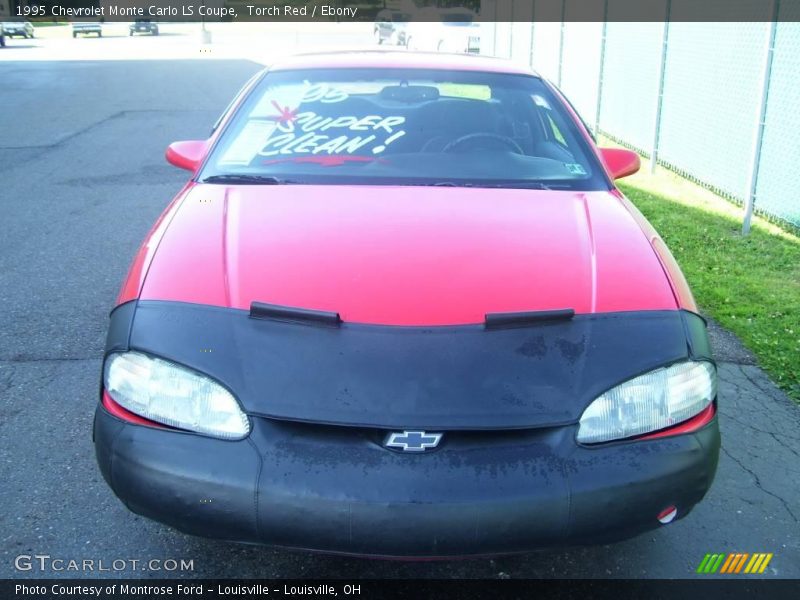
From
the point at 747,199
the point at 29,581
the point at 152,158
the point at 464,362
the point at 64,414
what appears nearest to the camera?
the point at 464,362

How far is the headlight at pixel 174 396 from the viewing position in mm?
2072

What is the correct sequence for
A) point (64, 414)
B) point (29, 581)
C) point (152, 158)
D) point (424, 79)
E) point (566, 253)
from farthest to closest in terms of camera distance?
point (152, 158), point (424, 79), point (64, 414), point (566, 253), point (29, 581)

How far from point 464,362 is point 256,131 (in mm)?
1820

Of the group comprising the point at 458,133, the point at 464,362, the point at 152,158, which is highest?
the point at 458,133

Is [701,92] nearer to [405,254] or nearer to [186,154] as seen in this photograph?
[186,154]

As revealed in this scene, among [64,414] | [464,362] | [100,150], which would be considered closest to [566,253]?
[464,362]

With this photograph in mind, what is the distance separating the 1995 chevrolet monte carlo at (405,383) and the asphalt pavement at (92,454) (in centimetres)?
33

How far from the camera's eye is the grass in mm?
4379

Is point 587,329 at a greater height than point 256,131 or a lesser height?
lesser

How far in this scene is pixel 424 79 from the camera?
3.70 metres

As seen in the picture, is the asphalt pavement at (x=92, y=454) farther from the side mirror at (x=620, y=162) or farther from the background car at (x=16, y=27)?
the background car at (x=16, y=27)

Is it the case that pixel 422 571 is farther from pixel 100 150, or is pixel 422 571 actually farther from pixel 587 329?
pixel 100 150

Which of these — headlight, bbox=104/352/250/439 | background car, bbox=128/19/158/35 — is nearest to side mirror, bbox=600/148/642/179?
headlight, bbox=104/352/250/439

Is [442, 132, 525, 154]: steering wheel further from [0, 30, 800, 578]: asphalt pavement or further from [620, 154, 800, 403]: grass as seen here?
[620, 154, 800, 403]: grass
